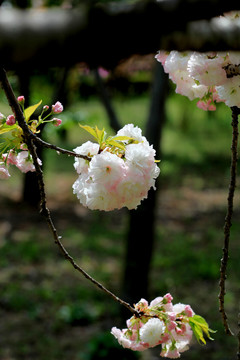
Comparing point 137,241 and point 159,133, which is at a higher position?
point 159,133

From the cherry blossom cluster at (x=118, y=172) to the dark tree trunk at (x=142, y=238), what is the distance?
8.75ft

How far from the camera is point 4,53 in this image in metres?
0.41

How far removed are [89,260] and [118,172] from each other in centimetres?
399

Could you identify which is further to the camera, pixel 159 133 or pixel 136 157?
pixel 159 133

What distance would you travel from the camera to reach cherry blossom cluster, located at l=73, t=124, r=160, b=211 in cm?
111

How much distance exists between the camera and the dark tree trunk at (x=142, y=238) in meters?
3.85

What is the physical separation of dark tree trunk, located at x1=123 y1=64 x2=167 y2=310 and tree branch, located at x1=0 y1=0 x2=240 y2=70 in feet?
11.1

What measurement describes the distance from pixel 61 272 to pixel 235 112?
380 centimetres

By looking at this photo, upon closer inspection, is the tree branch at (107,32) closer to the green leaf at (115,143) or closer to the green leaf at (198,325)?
the green leaf at (115,143)

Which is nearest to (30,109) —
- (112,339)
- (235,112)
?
(235,112)

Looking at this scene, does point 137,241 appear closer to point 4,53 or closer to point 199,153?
point 4,53

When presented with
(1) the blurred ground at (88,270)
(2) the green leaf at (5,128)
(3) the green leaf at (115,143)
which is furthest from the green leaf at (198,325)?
(1) the blurred ground at (88,270)

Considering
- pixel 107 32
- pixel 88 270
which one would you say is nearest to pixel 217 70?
pixel 107 32

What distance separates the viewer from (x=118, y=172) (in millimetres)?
1118
